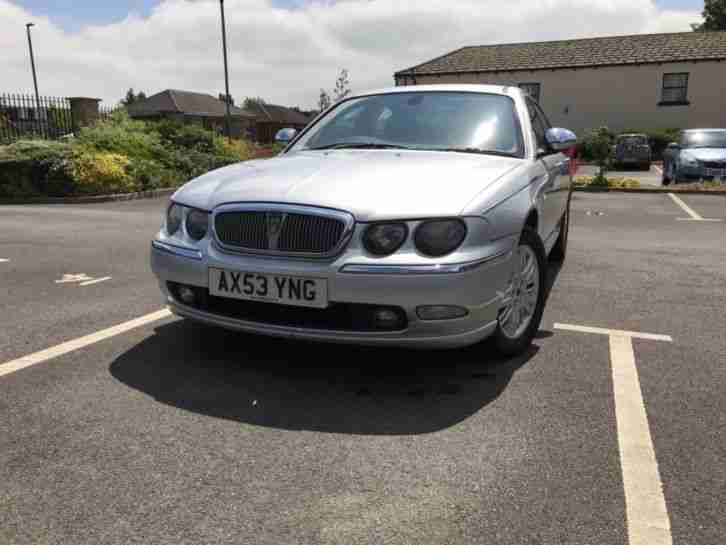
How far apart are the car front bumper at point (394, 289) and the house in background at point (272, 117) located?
59462 mm

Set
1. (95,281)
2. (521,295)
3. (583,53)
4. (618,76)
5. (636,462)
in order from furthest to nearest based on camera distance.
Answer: (583,53)
(618,76)
(95,281)
(521,295)
(636,462)

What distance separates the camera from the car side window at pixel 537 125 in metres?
4.45

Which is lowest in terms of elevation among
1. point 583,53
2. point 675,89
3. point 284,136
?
point 284,136

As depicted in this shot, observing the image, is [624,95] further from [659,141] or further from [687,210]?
[687,210]

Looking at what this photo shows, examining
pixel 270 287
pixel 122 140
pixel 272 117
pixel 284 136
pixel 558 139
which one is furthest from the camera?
pixel 272 117

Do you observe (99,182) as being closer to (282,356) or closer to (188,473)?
(282,356)

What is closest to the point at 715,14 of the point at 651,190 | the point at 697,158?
the point at 697,158

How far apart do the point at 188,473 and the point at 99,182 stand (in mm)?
12518

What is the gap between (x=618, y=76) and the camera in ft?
102

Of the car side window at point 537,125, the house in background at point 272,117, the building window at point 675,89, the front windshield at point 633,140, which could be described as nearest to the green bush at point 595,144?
the front windshield at point 633,140

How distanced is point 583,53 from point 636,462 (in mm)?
33745

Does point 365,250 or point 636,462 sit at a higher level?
point 365,250

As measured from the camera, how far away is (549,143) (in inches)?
179

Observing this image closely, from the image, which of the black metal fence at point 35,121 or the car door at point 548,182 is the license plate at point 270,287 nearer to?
the car door at point 548,182
